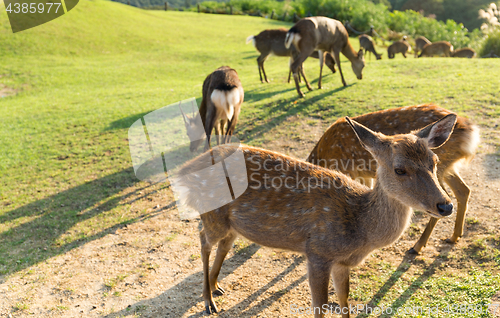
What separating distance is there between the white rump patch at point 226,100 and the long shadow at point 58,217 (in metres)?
1.77

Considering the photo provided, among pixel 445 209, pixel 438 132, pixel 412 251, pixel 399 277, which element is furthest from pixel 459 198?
pixel 445 209

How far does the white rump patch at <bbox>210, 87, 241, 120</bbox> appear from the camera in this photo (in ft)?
22.5

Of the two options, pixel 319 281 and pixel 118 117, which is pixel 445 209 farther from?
pixel 118 117

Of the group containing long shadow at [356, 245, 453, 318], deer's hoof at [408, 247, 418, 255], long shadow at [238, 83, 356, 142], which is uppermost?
long shadow at [238, 83, 356, 142]

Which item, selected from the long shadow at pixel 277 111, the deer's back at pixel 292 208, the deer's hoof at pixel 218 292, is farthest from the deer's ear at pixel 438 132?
the long shadow at pixel 277 111

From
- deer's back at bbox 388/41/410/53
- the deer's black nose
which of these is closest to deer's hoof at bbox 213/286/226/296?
the deer's black nose

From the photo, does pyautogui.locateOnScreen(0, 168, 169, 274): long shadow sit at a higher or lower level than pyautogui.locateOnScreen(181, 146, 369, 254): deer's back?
lower

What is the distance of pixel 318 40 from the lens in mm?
10562

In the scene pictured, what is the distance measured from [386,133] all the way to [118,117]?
7.52 metres

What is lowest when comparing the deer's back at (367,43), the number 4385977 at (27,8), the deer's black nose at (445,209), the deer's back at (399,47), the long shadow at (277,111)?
the long shadow at (277,111)

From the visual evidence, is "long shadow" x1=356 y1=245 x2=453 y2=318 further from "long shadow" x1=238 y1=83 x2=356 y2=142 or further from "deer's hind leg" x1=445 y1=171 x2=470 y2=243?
"long shadow" x1=238 y1=83 x2=356 y2=142

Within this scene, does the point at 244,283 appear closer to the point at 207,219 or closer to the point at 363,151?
the point at 207,219

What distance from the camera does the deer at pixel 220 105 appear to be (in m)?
6.91

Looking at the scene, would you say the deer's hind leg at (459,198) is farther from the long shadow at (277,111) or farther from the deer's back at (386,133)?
the long shadow at (277,111)
